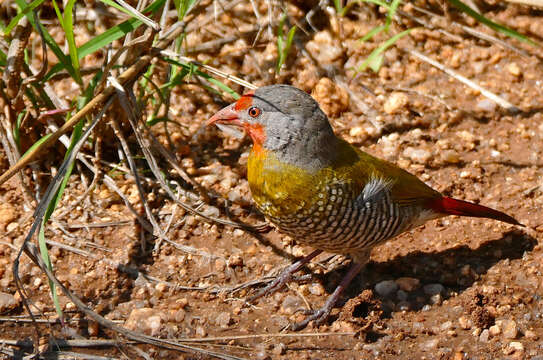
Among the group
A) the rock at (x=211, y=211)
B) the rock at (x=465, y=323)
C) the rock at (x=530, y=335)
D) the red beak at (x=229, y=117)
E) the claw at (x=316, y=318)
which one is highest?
the red beak at (x=229, y=117)

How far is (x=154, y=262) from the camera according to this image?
3.95 m

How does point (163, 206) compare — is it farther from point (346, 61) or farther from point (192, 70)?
point (346, 61)

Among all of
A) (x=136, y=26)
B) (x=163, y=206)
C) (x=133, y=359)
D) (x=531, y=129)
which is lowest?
(x=133, y=359)

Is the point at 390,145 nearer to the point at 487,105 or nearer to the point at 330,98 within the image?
the point at 330,98

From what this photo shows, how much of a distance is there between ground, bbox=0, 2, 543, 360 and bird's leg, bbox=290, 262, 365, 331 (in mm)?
47

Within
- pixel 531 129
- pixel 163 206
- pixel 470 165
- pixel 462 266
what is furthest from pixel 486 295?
pixel 163 206

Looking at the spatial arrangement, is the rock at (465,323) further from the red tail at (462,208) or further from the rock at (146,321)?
the rock at (146,321)

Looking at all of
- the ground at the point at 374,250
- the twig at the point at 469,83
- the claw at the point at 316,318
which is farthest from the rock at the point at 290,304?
the twig at the point at 469,83

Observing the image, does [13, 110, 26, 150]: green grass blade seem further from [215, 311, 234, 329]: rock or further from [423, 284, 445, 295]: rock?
[423, 284, 445, 295]: rock

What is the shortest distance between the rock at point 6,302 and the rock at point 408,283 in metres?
2.06

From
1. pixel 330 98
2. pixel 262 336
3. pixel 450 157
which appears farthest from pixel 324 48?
pixel 262 336

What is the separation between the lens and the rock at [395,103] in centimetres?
495

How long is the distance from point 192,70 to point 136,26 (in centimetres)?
45

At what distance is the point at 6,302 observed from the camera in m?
3.55
